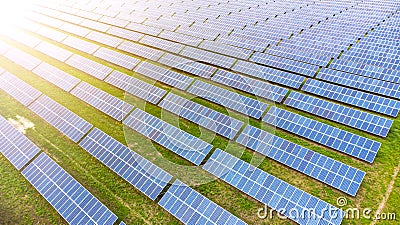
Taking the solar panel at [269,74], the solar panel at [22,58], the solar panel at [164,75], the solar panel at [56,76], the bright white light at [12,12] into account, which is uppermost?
the solar panel at [269,74]

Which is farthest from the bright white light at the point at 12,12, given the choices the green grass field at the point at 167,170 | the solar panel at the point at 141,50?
the green grass field at the point at 167,170

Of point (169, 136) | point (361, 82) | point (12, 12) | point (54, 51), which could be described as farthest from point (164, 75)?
point (12, 12)

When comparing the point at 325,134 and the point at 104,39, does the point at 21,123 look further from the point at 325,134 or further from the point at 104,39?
the point at 325,134

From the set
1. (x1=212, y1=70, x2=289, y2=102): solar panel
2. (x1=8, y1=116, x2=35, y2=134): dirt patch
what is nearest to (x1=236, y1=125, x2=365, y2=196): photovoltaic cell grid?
(x1=212, y1=70, x2=289, y2=102): solar panel

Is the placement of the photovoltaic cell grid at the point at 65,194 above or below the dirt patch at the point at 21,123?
above

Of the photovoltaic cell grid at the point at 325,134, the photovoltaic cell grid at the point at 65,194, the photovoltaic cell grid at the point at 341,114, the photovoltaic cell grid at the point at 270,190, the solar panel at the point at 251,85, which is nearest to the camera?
the photovoltaic cell grid at the point at 270,190

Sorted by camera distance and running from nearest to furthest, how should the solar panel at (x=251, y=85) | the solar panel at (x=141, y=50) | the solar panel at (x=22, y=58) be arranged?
the solar panel at (x=251, y=85), the solar panel at (x=141, y=50), the solar panel at (x=22, y=58)

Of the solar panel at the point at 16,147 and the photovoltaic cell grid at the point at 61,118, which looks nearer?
the solar panel at the point at 16,147

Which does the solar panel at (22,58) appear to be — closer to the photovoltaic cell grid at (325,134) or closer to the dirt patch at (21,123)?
the dirt patch at (21,123)
